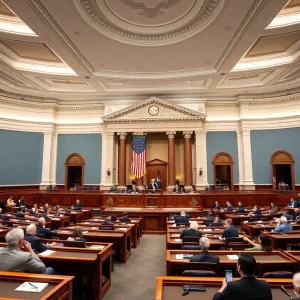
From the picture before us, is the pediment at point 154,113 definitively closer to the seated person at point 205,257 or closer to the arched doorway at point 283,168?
the arched doorway at point 283,168

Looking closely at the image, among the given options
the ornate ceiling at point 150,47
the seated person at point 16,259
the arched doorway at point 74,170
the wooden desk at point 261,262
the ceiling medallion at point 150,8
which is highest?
the ceiling medallion at point 150,8

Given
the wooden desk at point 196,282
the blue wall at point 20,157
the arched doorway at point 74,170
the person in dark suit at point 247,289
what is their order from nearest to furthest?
1. the person in dark suit at point 247,289
2. the wooden desk at point 196,282
3. the blue wall at point 20,157
4. the arched doorway at point 74,170

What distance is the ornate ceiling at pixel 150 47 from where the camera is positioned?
869cm

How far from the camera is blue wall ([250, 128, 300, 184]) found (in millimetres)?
15836

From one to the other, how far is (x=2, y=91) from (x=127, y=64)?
8.41m

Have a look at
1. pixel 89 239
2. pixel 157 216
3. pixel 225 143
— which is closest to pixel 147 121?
pixel 225 143

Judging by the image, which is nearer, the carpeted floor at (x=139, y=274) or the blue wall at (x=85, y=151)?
the carpeted floor at (x=139, y=274)

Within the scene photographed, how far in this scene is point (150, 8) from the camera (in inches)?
349

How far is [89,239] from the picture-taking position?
19.3 ft

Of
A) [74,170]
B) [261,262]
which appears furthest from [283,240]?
[74,170]

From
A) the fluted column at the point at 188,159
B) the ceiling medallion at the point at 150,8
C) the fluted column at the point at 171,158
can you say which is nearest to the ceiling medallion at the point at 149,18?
the ceiling medallion at the point at 150,8

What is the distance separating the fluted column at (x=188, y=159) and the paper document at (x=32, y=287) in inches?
558

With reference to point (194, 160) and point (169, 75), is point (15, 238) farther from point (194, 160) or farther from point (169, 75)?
point (194, 160)

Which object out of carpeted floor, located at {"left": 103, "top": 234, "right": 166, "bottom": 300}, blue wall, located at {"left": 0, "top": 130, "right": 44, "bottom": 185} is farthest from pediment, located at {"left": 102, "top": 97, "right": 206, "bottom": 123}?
carpeted floor, located at {"left": 103, "top": 234, "right": 166, "bottom": 300}
